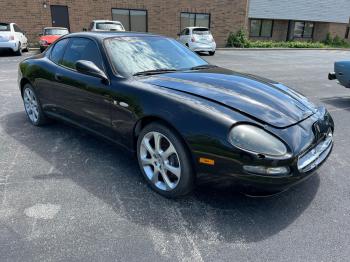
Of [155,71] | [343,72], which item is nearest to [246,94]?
[155,71]

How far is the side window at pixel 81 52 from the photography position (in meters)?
3.53

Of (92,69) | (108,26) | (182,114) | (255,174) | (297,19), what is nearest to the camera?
(255,174)

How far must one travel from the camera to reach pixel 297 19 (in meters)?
29.7

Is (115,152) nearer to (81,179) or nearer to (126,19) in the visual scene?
(81,179)

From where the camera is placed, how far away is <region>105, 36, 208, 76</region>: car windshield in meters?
3.36

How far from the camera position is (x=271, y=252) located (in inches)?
88.0

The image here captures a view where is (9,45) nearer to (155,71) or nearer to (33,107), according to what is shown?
(33,107)

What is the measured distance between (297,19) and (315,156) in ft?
102

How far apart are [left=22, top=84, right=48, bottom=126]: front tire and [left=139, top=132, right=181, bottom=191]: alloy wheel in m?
2.34

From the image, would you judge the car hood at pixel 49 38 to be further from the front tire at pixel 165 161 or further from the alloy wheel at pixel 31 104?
the front tire at pixel 165 161

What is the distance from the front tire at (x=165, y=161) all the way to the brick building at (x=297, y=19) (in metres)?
27.4

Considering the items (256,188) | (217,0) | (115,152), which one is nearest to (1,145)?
(115,152)

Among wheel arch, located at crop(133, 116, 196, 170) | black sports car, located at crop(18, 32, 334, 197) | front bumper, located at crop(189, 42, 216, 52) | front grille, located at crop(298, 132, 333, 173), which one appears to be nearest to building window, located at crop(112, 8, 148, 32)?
front bumper, located at crop(189, 42, 216, 52)

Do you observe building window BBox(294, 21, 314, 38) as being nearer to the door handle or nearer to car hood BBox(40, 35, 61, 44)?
car hood BBox(40, 35, 61, 44)
